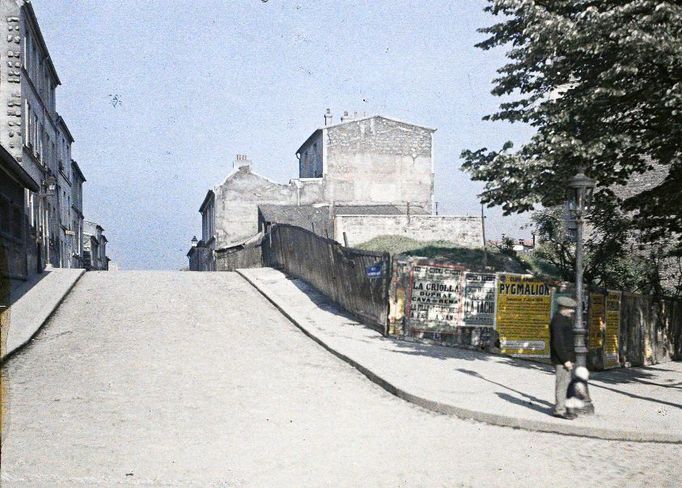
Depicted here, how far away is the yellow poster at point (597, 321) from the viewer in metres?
16.1

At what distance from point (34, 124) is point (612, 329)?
2470 cm

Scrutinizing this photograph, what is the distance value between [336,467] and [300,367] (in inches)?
217

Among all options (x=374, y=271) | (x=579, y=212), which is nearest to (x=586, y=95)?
(x=579, y=212)

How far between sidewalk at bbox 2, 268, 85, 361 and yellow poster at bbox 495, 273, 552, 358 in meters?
9.56

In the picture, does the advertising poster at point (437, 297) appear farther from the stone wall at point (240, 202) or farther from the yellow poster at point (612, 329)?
the stone wall at point (240, 202)

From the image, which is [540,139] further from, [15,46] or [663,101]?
[15,46]

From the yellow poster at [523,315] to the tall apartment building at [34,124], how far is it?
49.1 ft

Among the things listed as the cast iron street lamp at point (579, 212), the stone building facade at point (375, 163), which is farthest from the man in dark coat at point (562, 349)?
the stone building facade at point (375, 163)

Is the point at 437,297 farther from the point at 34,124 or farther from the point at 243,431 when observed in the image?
the point at 34,124

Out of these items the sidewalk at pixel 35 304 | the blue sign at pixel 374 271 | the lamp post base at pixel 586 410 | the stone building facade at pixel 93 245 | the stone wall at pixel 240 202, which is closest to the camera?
the lamp post base at pixel 586 410

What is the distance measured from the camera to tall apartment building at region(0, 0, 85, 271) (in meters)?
25.7

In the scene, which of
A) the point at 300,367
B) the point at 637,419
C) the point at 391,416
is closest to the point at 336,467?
the point at 391,416

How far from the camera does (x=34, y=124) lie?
30250 mm

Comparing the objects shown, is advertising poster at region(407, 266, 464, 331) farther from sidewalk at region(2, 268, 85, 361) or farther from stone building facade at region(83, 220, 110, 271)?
stone building facade at region(83, 220, 110, 271)
